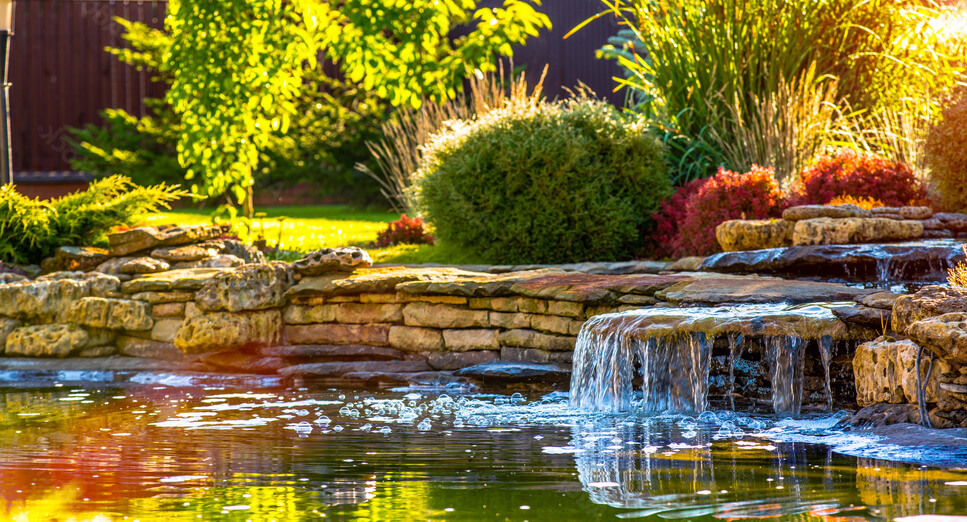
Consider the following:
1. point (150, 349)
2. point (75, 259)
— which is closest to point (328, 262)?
point (150, 349)

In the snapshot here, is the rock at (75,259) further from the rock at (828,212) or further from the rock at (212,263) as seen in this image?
the rock at (828,212)

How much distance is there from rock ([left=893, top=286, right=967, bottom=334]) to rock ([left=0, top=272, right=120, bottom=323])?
5375 millimetres

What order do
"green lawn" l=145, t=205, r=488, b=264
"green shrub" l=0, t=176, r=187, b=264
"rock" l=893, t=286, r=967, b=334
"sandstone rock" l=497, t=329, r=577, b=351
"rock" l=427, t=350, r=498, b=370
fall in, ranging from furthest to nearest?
1. "green lawn" l=145, t=205, r=488, b=264
2. "green shrub" l=0, t=176, r=187, b=264
3. "rock" l=427, t=350, r=498, b=370
4. "sandstone rock" l=497, t=329, r=577, b=351
5. "rock" l=893, t=286, r=967, b=334

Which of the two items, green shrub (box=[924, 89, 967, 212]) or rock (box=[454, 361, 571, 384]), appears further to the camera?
green shrub (box=[924, 89, 967, 212])

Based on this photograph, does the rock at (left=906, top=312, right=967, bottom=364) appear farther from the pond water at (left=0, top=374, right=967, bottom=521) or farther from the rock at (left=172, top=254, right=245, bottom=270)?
the rock at (left=172, top=254, right=245, bottom=270)

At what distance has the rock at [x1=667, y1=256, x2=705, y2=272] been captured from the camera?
274 inches

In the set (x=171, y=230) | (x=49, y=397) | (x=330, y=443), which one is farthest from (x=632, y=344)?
(x=171, y=230)

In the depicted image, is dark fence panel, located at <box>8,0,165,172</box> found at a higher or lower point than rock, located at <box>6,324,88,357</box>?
higher

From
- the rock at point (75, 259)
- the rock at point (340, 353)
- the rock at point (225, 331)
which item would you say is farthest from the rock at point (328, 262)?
the rock at point (75, 259)

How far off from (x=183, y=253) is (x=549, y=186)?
302cm

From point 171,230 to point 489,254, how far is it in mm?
2670

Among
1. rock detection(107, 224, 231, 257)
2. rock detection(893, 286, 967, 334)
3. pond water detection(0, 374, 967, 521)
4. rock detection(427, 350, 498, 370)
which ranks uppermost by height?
rock detection(107, 224, 231, 257)

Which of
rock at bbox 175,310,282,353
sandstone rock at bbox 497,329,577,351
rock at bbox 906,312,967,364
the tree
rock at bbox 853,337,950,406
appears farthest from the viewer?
the tree

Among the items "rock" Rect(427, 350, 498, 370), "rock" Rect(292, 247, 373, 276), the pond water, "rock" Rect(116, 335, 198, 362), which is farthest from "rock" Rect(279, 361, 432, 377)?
the pond water
